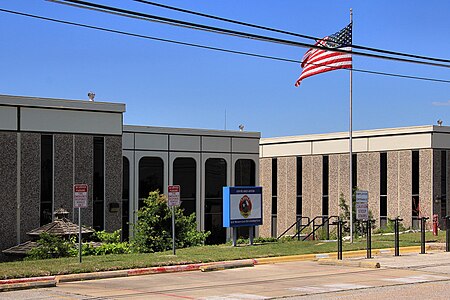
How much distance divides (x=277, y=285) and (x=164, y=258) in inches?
225

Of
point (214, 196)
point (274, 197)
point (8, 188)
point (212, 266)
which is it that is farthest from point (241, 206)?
point (274, 197)

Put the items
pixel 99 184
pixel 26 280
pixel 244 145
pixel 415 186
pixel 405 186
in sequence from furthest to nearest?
1. pixel 405 186
2. pixel 415 186
3. pixel 244 145
4. pixel 99 184
5. pixel 26 280

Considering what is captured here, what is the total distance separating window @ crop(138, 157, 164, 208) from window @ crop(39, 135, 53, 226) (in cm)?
777

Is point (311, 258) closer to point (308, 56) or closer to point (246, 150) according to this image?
point (308, 56)

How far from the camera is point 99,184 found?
111 ft

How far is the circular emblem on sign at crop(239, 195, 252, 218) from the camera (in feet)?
88.0

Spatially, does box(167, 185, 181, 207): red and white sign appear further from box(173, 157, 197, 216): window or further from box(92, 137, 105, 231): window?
box(173, 157, 197, 216): window

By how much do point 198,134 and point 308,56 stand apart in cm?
1444

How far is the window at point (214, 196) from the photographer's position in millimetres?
41688

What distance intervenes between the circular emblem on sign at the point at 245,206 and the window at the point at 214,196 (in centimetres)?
1458

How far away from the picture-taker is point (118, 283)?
17453mm

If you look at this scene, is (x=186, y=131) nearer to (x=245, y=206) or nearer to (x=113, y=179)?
(x=113, y=179)

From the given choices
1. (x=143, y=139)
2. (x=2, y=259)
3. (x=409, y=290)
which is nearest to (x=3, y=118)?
(x=2, y=259)

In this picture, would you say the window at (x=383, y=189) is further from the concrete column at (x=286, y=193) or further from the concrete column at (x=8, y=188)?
the concrete column at (x=8, y=188)
